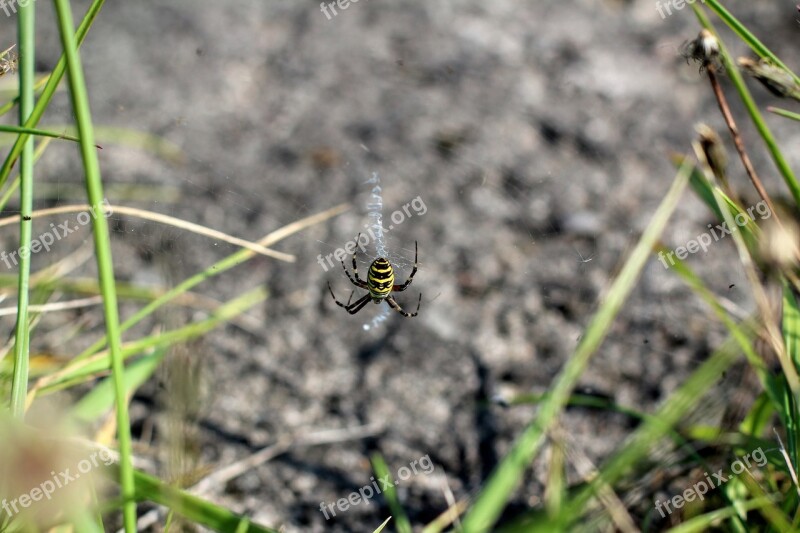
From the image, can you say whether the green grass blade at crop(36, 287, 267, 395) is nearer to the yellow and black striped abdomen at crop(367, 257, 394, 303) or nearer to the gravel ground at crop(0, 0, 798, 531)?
the gravel ground at crop(0, 0, 798, 531)

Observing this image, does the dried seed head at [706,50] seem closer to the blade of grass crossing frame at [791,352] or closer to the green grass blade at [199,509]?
the blade of grass crossing frame at [791,352]

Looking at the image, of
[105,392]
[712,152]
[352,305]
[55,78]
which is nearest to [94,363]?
[105,392]

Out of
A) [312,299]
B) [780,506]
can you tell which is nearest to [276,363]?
[312,299]

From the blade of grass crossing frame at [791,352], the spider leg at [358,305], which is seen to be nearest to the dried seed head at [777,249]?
the blade of grass crossing frame at [791,352]

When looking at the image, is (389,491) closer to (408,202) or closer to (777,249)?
(777,249)

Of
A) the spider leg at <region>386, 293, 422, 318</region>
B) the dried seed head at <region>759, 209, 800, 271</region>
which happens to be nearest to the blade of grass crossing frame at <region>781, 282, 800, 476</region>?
the dried seed head at <region>759, 209, 800, 271</region>

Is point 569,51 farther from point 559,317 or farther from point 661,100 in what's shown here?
point 559,317
